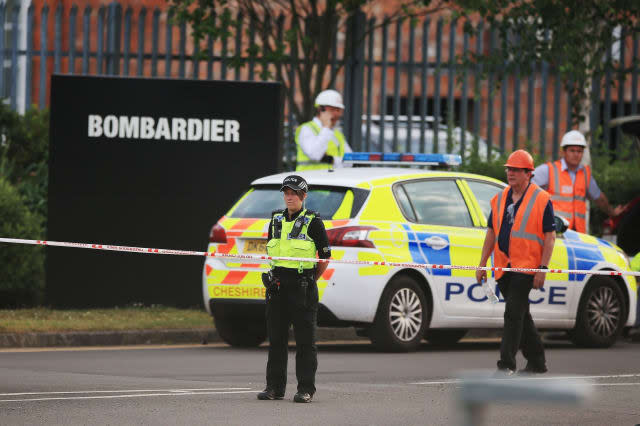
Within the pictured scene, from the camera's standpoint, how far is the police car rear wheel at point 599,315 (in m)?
12.8

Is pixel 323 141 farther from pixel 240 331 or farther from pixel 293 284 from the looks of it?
pixel 293 284

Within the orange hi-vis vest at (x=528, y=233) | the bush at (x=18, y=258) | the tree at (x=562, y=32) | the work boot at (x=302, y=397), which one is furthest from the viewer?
the tree at (x=562, y=32)

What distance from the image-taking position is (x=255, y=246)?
11.6 m

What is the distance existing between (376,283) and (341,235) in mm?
514

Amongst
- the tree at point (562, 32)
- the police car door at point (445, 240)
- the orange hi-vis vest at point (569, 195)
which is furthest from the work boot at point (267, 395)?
the tree at point (562, 32)

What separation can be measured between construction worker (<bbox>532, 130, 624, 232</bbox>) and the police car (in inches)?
38.2

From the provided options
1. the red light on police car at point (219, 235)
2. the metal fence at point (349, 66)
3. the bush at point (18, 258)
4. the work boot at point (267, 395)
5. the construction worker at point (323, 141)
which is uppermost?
the metal fence at point (349, 66)

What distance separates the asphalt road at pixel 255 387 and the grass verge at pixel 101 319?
627 mm

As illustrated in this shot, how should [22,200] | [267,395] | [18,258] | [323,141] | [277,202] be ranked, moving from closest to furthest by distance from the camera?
[267,395]
[277,202]
[323,141]
[18,258]
[22,200]

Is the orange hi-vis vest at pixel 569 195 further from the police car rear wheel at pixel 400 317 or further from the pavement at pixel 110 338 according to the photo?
the pavement at pixel 110 338

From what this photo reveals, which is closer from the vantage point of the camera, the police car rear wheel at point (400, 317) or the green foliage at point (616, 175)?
the police car rear wheel at point (400, 317)

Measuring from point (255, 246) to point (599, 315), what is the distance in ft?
11.9

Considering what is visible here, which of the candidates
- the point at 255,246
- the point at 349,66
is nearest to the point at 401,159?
the point at 255,246

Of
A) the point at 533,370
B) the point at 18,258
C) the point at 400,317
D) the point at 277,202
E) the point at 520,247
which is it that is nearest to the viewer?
the point at 520,247
